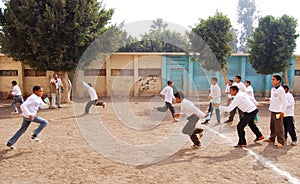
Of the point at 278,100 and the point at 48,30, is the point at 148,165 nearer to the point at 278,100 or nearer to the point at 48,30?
the point at 278,100

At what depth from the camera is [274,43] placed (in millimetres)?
14023

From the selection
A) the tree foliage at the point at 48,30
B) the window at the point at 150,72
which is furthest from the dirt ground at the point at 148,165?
the window at the point at 150,72

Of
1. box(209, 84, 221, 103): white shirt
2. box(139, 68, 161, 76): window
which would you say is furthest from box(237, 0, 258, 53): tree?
box(209, 84, 221, 103): white shirt

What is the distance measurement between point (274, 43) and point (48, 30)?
448 inches

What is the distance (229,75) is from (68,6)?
11.9 metres

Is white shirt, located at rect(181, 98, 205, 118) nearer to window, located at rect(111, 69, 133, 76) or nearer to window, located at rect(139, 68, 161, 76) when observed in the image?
window, located at rect(139, 68, 161, 76)

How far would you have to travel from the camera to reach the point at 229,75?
18812mm

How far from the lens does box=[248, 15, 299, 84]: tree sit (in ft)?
45.8

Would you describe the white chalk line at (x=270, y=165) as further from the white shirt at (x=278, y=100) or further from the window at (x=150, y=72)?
the window at (x=150, y=72)

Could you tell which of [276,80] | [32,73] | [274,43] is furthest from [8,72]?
[276,80]

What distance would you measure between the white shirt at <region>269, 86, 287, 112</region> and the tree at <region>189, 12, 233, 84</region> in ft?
24.2

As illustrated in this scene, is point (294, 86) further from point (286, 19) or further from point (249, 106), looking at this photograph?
point (249, 106)

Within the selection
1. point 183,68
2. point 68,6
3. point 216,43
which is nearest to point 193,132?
point 216,43

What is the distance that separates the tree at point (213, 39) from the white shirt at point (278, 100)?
7.39 metres
